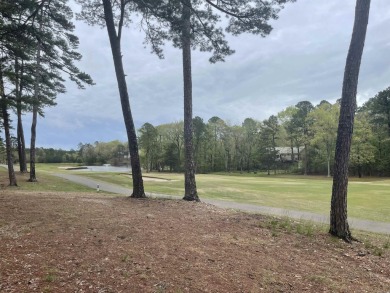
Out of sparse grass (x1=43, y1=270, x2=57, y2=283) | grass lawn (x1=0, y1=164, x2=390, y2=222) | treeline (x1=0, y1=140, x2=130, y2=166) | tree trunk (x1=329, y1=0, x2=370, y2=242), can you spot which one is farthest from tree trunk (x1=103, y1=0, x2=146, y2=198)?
treeline (x1=0, y1=140, x2=130, y2=166)

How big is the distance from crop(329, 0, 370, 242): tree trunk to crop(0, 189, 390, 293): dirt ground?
1.63 feet

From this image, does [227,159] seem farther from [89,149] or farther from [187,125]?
[187,125]

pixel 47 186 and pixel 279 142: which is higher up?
pixel 279 142

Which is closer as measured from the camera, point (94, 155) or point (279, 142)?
point (279, 142)

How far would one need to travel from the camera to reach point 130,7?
40.9 feet

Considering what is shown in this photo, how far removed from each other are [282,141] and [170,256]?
67.1 metres

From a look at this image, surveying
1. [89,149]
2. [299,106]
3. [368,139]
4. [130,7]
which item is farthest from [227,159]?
[130,7]

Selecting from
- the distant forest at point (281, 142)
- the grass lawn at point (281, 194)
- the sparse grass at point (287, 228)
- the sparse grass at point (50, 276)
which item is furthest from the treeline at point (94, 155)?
the sparse grass at point (50, 276)

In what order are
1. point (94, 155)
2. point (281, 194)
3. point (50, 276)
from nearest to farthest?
point (50, 276) → point (281, 194) → point (94, 155)

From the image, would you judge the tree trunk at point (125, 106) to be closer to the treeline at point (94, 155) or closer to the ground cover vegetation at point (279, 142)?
the ground cover vegetation at point (279, 142)

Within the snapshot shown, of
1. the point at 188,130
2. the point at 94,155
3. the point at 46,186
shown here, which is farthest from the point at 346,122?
the point at 94,155

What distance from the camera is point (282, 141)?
2721 inches

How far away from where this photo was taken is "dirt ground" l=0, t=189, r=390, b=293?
4066 mm

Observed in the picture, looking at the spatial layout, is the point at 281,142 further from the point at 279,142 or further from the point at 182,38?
the point at 182,38
